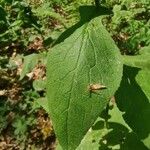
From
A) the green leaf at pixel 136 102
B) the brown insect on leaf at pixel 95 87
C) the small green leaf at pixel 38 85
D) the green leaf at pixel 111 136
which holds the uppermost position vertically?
the brown insect on leaf at pixel 95 87

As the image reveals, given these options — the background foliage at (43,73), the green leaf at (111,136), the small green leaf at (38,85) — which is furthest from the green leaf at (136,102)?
the small green leaf at (38,85)

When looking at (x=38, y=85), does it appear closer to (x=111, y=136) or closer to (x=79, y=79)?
(x=111, y=136)

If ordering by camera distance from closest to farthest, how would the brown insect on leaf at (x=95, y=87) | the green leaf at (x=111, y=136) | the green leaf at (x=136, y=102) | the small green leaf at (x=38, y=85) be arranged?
the brown insect on leaf at (x=95, y=87)
the green leaf at (x=136, y=102)
the green leaf at (x=111, y=136)
the small green leaf at (x=38, y=85)

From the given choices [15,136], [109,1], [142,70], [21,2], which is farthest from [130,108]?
[109,1]

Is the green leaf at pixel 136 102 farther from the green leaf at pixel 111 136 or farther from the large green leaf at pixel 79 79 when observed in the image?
the green leaf at pixel 111 136

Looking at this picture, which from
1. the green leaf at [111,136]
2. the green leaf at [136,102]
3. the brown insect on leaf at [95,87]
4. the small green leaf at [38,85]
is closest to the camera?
the brown insect on leaf at [95,87]

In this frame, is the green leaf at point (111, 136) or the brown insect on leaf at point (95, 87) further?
the green leaf at point (111, 136)

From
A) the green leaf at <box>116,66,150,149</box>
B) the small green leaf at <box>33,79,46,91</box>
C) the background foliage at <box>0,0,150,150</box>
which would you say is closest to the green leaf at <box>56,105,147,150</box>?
the background foliage at <box>0,0,150,150</box>

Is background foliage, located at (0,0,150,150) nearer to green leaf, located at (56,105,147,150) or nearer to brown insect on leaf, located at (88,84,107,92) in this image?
green leaf, located at (56,105,147,150)
